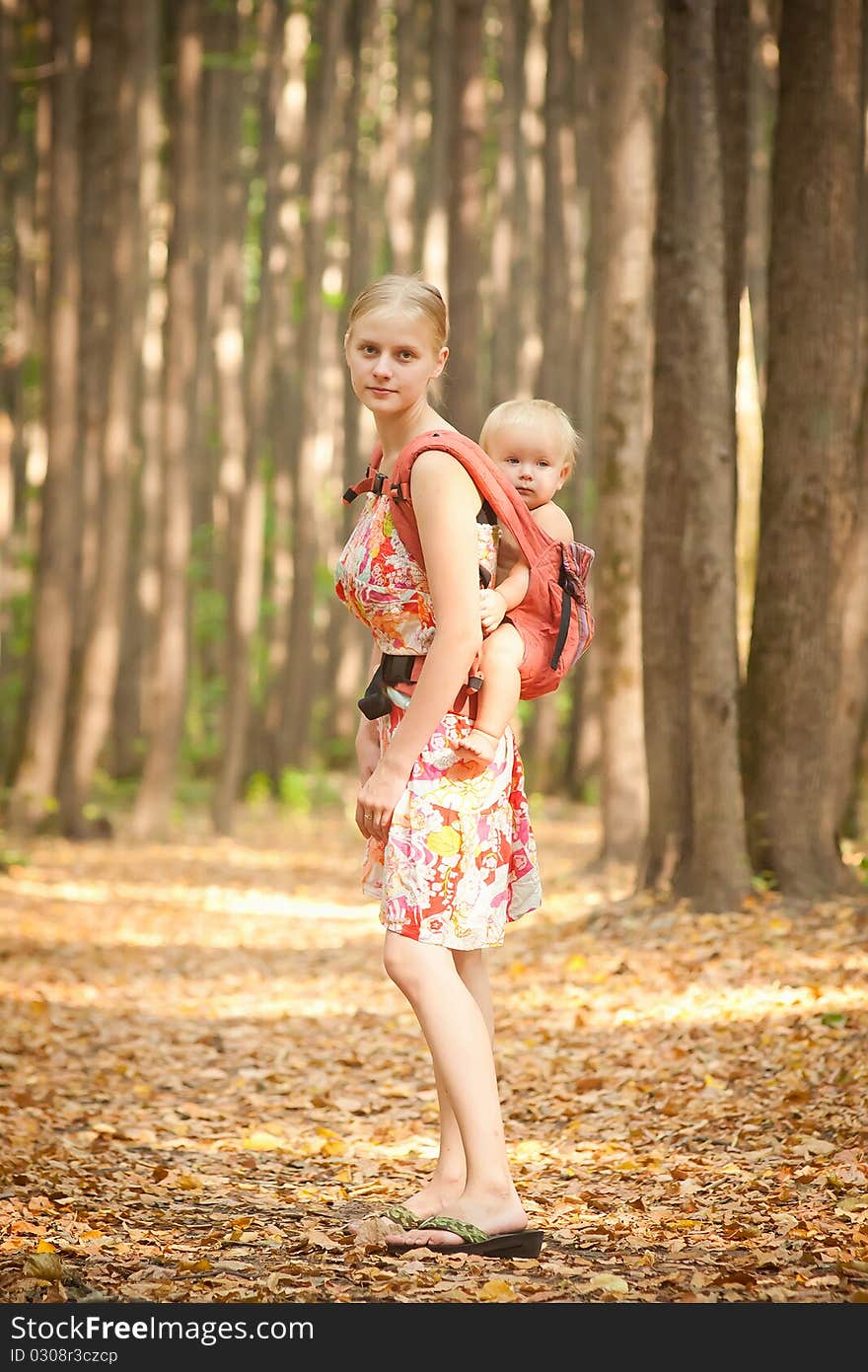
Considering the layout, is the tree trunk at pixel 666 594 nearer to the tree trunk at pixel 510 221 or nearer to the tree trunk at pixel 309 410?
the tree trunk at pixel 309 410

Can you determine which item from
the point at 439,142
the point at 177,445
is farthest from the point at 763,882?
the point at 439,142

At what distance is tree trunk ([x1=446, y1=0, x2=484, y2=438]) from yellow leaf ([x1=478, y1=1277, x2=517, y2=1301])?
1080 centimetres

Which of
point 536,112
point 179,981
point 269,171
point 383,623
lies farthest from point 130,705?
point 383,623

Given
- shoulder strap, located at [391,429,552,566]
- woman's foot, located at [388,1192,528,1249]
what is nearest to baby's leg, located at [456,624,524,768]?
shoulder strap, located at [391,429,552,566]

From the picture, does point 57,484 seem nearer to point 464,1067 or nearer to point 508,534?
point 508,534

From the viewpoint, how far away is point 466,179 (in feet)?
45.4

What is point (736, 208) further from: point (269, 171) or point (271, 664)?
point (271, 664)

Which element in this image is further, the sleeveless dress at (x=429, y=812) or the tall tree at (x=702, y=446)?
the tall tree at (x=702, y=446)

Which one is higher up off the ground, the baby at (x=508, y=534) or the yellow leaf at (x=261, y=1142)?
the baby at (x=508, y=534)

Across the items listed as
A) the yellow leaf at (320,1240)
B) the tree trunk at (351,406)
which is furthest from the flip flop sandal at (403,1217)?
the tree trunk at (351,406)

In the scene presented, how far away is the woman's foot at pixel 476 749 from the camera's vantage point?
12.1 feet

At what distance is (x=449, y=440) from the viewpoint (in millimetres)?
3654

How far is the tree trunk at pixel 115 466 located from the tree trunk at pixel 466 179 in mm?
4225
